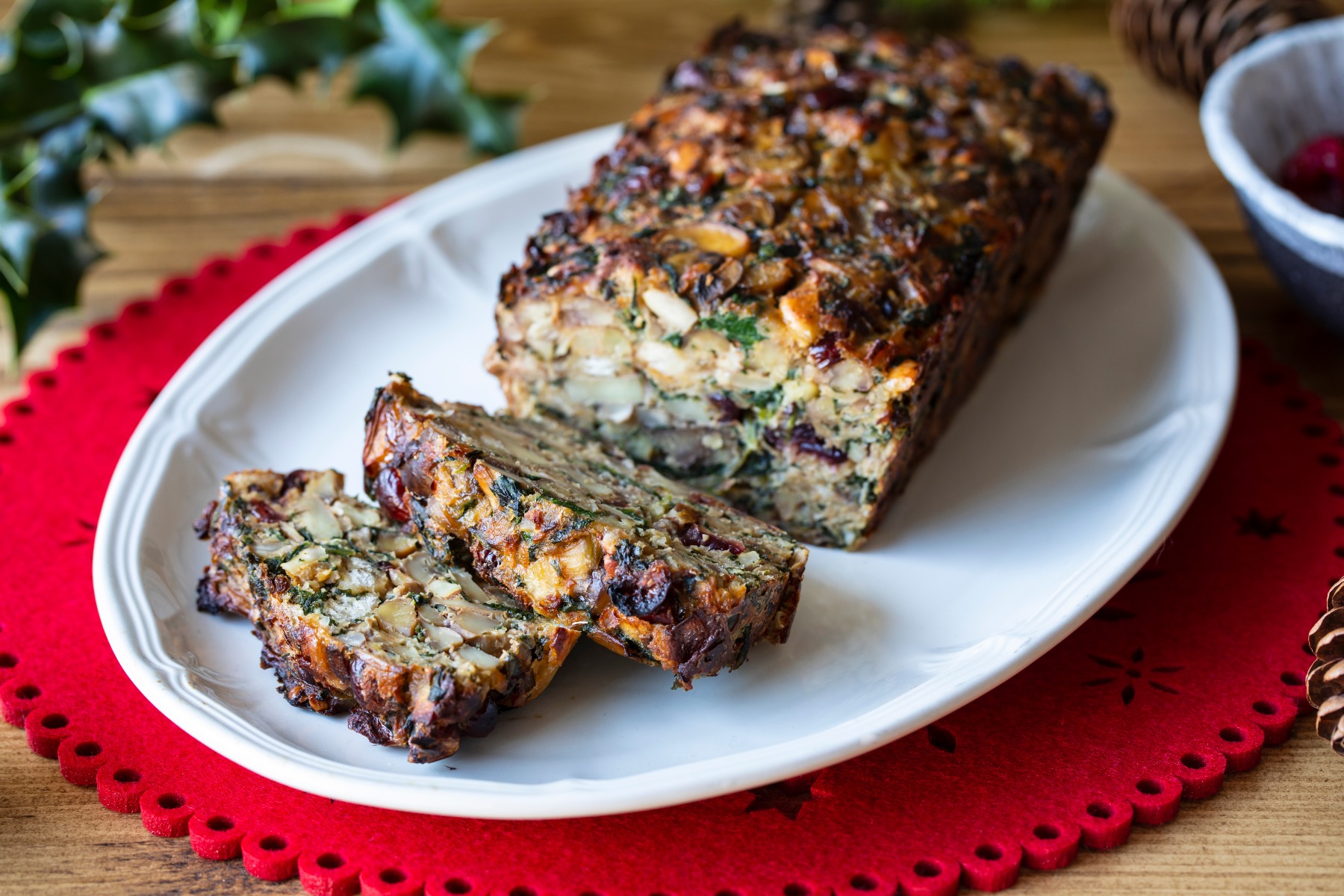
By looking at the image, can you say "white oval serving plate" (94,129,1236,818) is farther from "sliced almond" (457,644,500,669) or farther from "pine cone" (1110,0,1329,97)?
"pine cone" (1110,0,1329,97)

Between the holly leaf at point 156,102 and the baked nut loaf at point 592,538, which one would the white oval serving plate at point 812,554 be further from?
the holly leaf at point 156,102

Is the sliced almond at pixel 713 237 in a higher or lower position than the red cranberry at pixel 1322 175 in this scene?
higher

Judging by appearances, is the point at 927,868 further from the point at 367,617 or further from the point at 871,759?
the point at 367,617

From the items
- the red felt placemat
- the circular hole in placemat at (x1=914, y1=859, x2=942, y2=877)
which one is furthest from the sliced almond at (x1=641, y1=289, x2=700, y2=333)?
the circular hole in placemat at (x1=914, y1=859, x2=942, y2=877)

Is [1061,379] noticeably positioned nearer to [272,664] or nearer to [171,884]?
[272,664]

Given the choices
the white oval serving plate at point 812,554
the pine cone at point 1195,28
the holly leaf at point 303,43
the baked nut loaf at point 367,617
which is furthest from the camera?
the pine cone at point 1195,28

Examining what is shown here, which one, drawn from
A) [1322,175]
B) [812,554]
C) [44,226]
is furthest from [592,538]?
[1322,175]

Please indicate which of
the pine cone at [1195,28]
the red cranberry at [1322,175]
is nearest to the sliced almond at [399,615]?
the red cranberry at [1322,175]

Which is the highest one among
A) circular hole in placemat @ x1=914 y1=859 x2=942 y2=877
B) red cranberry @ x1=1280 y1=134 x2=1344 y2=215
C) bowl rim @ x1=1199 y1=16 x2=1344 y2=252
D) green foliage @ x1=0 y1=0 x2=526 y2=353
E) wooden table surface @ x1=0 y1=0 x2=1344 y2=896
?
green foliage @ x1=0 y1=0 x2=526 y2=353
